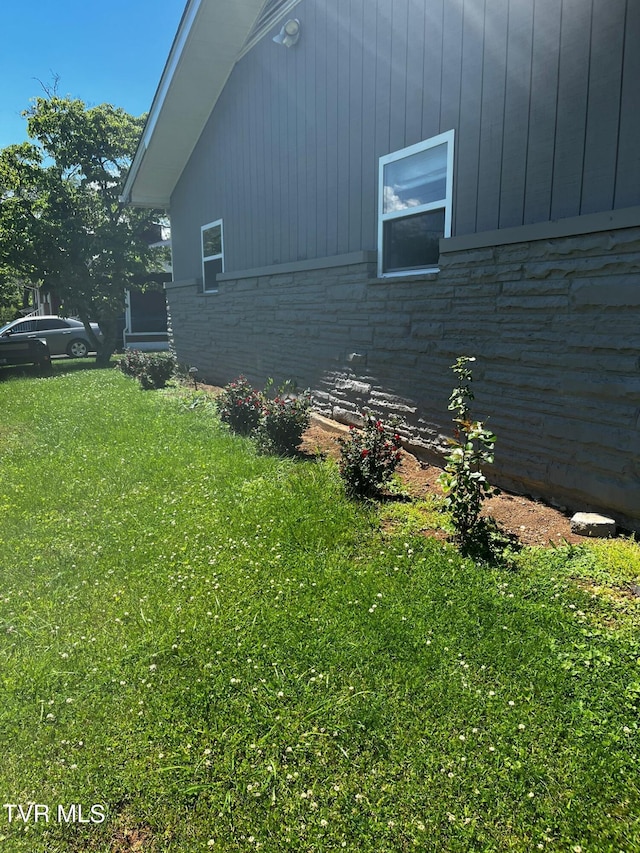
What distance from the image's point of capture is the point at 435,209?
573 cm

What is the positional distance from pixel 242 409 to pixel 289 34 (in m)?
5.13

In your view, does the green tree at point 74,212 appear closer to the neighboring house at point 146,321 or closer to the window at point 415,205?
the neighboring house at point 146,321

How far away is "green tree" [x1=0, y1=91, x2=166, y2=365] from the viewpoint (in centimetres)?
1596

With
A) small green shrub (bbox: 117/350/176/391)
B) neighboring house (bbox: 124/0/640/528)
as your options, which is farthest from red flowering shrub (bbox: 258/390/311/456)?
small green shrub (bbox: 117/350/176/391)

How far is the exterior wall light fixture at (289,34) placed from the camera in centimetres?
777

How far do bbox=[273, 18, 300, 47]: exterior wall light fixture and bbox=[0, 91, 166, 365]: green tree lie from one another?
10.4m

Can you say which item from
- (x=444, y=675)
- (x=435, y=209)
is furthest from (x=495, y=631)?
(x=435, y=209)

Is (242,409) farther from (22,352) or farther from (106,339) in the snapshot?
(106,339)

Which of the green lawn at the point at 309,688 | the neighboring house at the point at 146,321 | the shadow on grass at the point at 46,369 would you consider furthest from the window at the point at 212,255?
the neighboring house at the point at 146,321

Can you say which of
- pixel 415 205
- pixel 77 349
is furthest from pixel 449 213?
pixel 77 349

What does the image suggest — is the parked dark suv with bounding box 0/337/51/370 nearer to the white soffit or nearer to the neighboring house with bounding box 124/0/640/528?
the white soffit

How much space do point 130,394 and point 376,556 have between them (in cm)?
834

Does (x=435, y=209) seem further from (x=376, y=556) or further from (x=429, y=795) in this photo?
(x=429, y=795)

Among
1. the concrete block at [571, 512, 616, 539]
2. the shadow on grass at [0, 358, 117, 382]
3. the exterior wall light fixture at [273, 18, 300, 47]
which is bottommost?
the shadow on grass at [0, 358, 117, 382]
